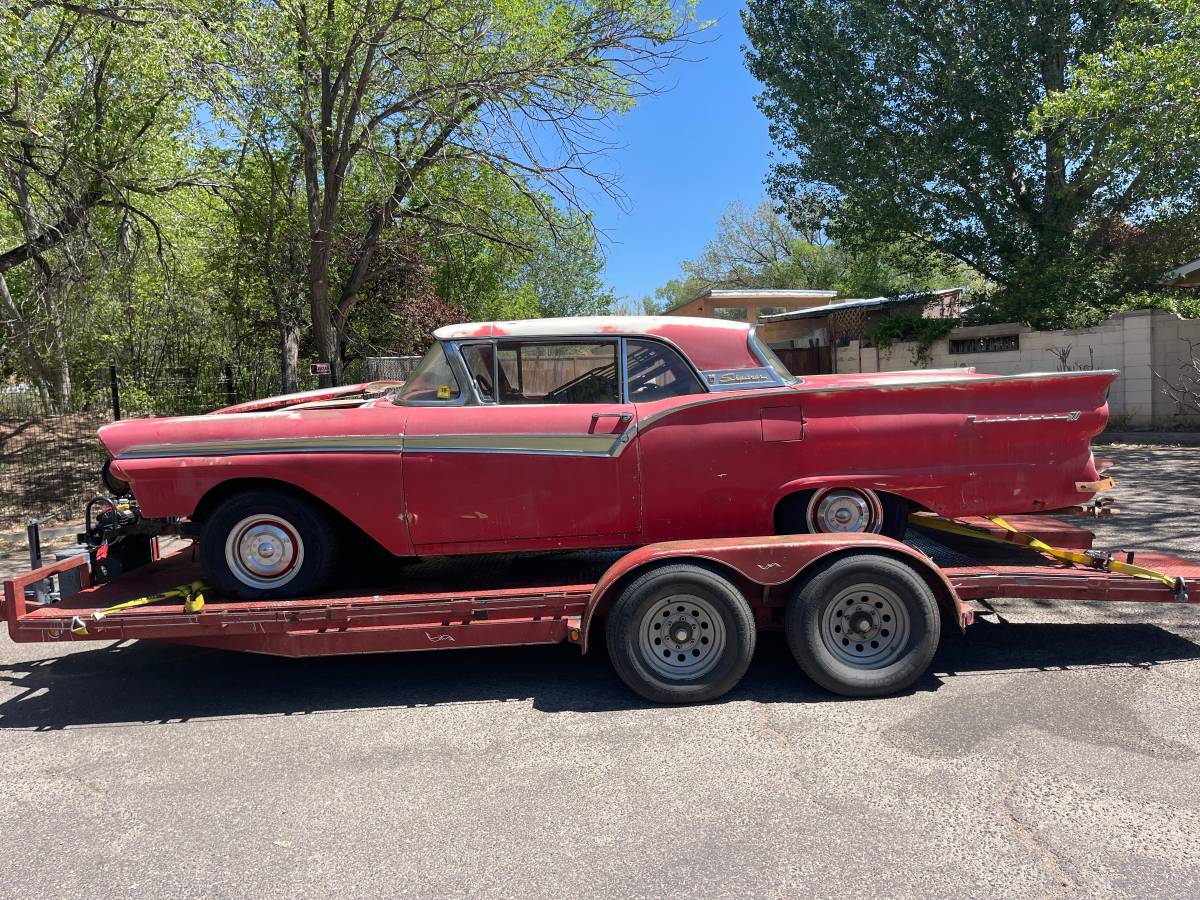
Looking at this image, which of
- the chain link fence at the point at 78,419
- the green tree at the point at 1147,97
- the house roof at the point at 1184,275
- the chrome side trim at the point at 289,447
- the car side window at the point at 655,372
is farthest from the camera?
the house roof at the point at 1184,275

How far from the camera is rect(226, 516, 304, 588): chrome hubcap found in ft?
14.2

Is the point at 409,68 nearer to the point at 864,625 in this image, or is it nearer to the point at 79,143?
the point at 79,143

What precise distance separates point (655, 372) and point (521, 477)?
968 mm

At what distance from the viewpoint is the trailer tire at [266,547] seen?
4.31 metres

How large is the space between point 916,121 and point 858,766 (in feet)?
54.7

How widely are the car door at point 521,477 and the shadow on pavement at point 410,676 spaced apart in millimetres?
807

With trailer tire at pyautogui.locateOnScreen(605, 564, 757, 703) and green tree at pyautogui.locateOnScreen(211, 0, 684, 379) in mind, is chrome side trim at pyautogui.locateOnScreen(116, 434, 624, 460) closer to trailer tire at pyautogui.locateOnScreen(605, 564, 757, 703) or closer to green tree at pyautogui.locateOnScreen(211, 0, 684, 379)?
trailer tire at pyautogui.locateOnScreen(605, 564, 757, 703)

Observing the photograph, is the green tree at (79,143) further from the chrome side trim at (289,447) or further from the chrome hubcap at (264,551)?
the chrome hubcap at (264,551)

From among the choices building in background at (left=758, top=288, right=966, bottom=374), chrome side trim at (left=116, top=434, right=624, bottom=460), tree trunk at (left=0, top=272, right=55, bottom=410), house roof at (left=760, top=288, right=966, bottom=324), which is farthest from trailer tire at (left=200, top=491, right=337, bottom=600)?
house roof at (left=760, top=288, right=966, bottom=324)

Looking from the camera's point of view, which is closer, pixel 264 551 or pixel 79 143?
pixel 264 551

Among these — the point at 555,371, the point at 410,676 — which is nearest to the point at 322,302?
→ the point at 555,371

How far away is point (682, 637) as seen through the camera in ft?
13.4

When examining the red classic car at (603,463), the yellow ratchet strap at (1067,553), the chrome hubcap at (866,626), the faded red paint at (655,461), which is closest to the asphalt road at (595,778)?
the chrome hubcap at (866,626)

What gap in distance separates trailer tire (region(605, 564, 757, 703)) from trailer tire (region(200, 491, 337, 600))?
1.68 metres
